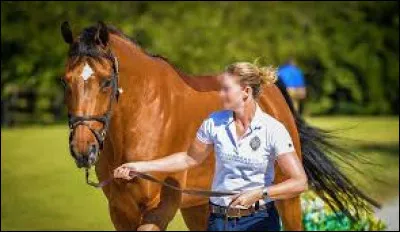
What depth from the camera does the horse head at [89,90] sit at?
18.7 feet

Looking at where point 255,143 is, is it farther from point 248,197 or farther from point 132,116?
point 132,116

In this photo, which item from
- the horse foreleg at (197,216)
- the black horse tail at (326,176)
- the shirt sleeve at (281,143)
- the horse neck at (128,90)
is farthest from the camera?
the black horse tail at (326,176)

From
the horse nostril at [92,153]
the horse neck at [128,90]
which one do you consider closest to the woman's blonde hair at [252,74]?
the horse nostril at [92,153]

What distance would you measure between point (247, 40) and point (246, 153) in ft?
66.2

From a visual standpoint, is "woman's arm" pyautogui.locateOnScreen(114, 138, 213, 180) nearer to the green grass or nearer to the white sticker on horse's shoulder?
the white sticker on horse's shoulder

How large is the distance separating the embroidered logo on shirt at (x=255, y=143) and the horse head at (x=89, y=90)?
1.04m

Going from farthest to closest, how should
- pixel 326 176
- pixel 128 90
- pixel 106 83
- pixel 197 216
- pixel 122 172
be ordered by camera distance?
pixel 326 176 < pixel 197 216 < pixel 128 90 < pixel 106 83 < pixel 122 172

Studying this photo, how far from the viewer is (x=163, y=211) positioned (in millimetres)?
6625

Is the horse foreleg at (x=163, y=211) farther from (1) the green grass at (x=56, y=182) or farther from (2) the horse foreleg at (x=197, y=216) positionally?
(1) the green grass at (x=56, y=182)

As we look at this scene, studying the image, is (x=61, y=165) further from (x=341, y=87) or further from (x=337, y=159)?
(x=341, y=87)

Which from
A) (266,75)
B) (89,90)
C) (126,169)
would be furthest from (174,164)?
(266,75)

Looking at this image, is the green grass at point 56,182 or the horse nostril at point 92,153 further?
the green grass at point 56,182

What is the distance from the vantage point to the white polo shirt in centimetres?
505

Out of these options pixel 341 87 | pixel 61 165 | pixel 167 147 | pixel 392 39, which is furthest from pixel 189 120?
pixel 341 87
